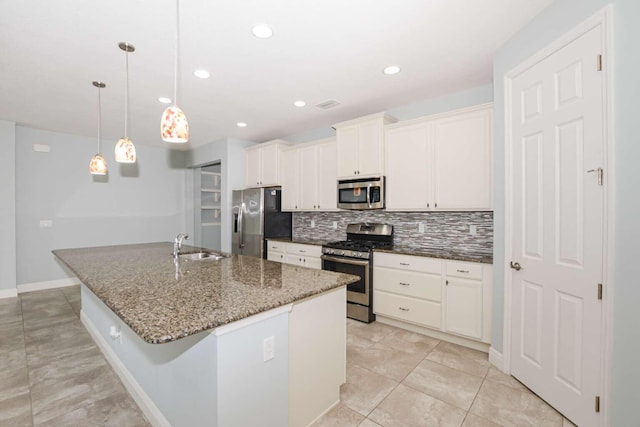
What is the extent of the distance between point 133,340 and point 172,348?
70cm

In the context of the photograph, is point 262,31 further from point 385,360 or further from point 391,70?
point 385,360

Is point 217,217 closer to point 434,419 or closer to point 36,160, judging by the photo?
point 36,160

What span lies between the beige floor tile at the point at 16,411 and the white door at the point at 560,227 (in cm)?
334

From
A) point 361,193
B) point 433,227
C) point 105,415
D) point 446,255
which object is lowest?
point 105,415

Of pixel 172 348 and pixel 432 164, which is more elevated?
pixel 432 164

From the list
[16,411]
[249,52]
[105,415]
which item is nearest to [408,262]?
[249,52]

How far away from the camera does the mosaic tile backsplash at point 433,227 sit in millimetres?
3125

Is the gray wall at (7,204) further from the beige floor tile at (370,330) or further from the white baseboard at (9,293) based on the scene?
the beige floor tile at (370,330)

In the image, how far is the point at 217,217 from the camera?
6.58m

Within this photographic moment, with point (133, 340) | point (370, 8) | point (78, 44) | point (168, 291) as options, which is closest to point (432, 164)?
point (370, 8)

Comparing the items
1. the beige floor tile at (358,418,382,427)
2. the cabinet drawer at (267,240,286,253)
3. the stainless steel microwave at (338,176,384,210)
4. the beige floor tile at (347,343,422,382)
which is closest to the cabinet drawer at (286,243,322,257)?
the cabinet drawer at (267,240,286,253)

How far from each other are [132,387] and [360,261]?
7.78 feet

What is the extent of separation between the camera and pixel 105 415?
1889 millimetres

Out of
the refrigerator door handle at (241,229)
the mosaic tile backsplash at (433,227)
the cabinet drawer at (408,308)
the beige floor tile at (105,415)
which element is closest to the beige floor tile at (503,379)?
the cabinet drawer at (408,308)
